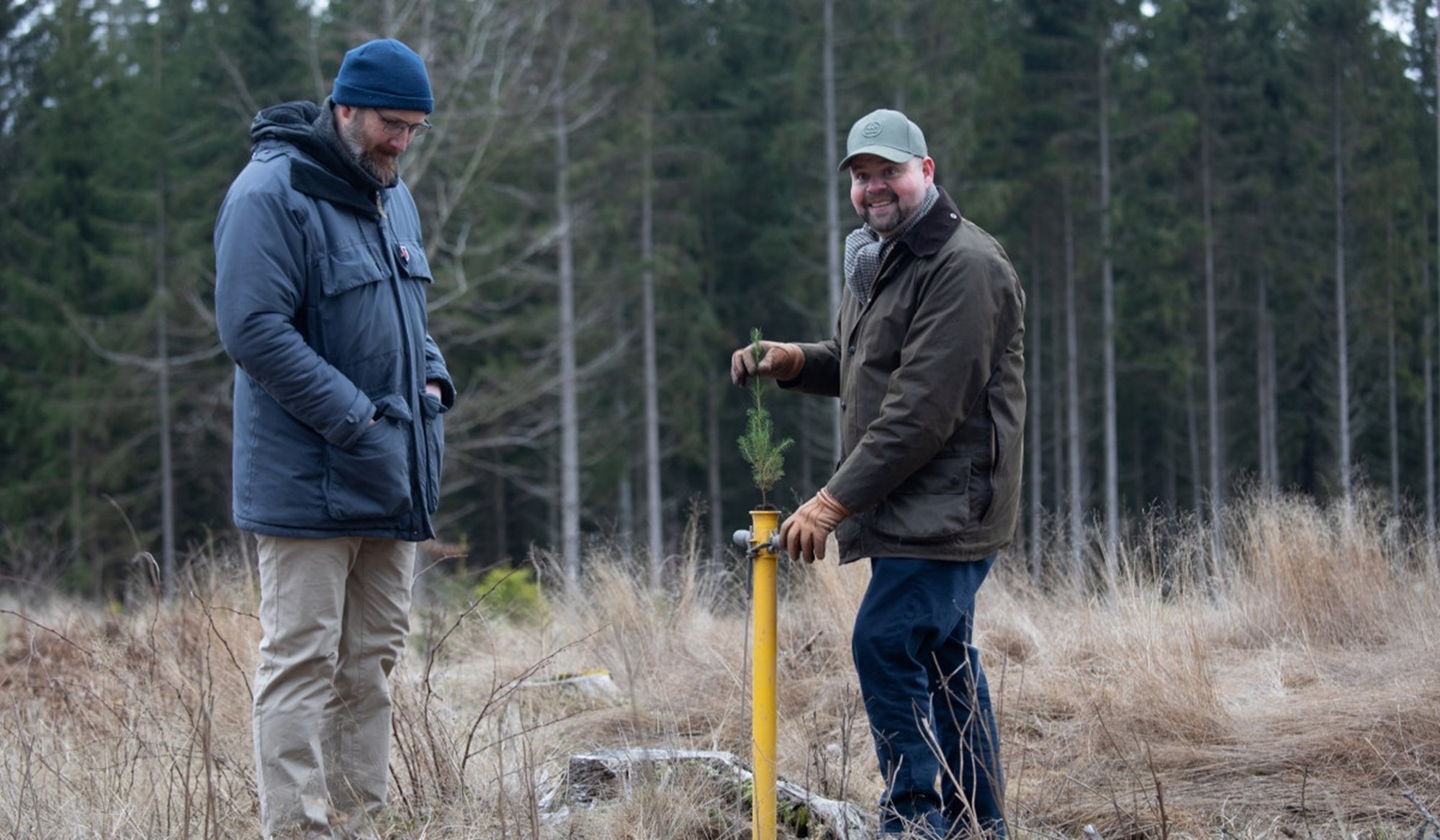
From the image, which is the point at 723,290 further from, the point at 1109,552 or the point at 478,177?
the point at 1109,552

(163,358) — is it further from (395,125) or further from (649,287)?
(395,125)

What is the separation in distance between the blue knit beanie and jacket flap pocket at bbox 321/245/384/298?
0.39m

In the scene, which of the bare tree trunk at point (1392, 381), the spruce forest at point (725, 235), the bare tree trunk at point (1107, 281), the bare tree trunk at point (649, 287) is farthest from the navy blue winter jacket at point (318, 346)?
the bare tree trunk at point (1392, 381)

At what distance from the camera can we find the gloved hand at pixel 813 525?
329 centimetres

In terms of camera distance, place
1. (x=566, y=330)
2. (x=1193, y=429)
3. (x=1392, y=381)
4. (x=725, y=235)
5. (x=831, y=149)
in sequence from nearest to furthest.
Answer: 1. (x=566, y=330)
2. (x=831, y=149)
3. (x=725, y=235)
4. (x=1392, y=381)
5. (x=1193, y=429)

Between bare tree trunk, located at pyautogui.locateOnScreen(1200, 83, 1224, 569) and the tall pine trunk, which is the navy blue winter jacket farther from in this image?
bare tree trunk, located at pyautogui.locateOnScreen(1200, 83, 1224, 569)

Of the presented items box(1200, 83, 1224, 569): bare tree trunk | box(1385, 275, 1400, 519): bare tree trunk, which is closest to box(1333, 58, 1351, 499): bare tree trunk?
box(1385, 275, 1400, 519): bare tree trunk

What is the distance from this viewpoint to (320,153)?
3.38m

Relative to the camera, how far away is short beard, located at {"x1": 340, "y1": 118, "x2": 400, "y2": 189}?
3.40 m

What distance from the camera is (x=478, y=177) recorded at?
18.6m

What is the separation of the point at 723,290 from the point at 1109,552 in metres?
23.9

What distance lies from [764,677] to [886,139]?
4.90 feet

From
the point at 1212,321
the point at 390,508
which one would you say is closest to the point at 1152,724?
the point at 390,508

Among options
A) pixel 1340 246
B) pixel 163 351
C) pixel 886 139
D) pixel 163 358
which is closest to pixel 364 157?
pixel 886 139
